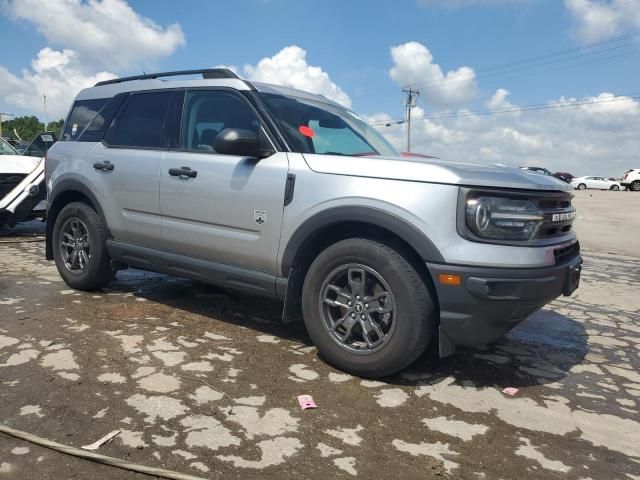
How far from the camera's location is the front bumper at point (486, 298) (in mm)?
2871

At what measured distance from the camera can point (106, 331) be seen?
404cm

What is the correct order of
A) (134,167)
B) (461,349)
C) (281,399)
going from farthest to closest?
1. (134,167)
2. (461,349)
3. (281,399)

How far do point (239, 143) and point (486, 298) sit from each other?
184cm

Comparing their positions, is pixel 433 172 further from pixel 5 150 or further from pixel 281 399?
pixel 5 150

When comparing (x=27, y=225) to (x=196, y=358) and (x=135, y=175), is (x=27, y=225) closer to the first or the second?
(x=135, y=175)

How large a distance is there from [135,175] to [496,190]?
9.69 feet

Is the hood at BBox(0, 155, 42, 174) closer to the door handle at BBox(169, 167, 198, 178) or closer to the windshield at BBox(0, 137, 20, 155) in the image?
the windshield at BBox(0, 137, 20, 155)

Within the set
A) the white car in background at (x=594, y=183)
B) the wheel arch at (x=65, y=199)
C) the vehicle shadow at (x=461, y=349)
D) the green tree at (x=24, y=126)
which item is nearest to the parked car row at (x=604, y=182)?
the white car in background at (x=594, y=183)

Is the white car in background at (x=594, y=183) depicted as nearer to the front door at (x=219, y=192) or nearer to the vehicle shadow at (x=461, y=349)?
the vehicle shadow at (x=461, y=349)

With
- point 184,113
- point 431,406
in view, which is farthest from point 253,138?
point 431,406

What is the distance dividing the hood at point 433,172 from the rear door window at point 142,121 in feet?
5.37

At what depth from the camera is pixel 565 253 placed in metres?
3.28

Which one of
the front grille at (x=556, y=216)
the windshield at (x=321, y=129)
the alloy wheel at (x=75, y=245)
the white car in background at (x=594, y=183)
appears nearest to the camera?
the front grille at (x=556, y=216)

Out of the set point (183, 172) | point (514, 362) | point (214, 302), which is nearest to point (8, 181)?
point (214, 302)
